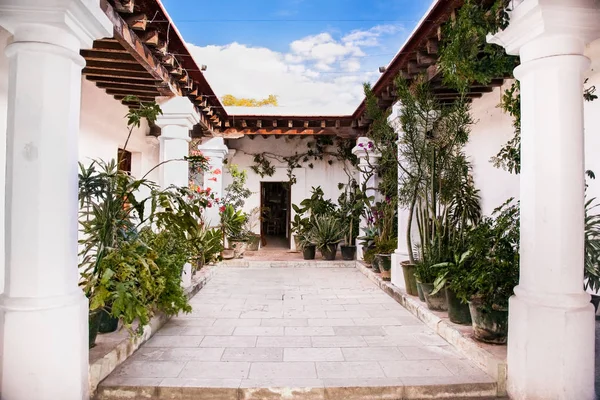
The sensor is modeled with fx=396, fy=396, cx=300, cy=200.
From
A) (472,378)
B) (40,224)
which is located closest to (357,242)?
(472,378)

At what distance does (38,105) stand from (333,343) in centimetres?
302

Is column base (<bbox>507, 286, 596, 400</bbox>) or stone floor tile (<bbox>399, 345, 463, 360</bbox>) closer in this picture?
column base (<bbox>507, 286, 596, 400</bbox>)

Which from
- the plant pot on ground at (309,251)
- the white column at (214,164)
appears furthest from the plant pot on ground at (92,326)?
the plant pot on ground at (309,251)

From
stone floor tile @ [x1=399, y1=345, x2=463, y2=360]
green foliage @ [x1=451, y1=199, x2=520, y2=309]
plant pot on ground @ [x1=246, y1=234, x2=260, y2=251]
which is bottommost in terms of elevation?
stone floor tile @ [x1=399, y1=345, x2=463, y2=360]

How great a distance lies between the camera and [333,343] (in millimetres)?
3715

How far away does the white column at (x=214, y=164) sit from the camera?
898 centimetres

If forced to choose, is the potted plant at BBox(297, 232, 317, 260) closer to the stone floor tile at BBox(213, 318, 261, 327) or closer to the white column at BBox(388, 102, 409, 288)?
the white column at BBox(388, 102, 409, 288)

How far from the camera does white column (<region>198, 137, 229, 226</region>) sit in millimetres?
8977

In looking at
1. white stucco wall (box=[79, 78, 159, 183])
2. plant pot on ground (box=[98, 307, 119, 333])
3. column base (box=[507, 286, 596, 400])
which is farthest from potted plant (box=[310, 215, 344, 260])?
column base (box=[507, 286, 596, 400])

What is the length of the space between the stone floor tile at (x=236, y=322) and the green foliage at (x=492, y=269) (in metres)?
2.14

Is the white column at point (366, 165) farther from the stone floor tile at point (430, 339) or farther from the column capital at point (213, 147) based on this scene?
the stone floor tile at point (430, 339)

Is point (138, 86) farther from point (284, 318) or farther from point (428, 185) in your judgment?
point (428, 185)

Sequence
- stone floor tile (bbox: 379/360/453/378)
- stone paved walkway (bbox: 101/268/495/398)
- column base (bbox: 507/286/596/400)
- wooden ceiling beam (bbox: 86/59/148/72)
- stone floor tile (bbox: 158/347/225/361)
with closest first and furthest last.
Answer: column base (bbox: 507/286/596/400) → stone paved walkway (bbox: 101/268/495/398) → stone floor tile (bbox: 379/360/453/378) → stone floor tile (bbox: 158/347/225/361) → wooden ceiling beam (bbox: 86/59/148/72)

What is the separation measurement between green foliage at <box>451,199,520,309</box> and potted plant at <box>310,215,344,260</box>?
526 cm
